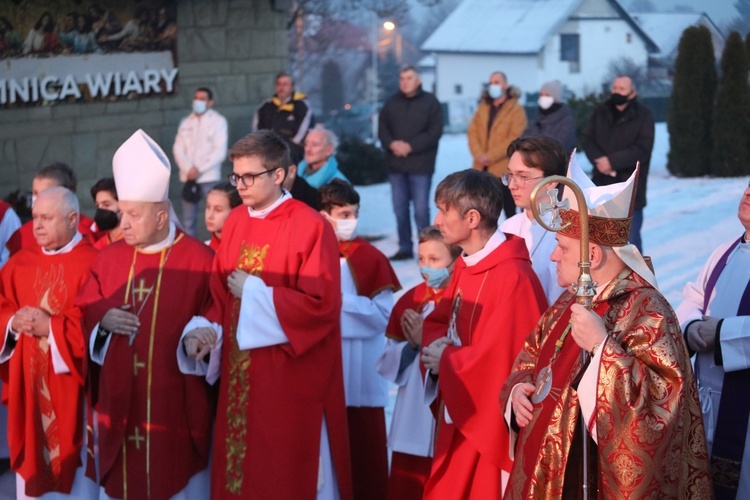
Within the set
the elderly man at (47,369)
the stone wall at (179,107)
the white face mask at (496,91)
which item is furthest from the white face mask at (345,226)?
the stone wall at (179,107)

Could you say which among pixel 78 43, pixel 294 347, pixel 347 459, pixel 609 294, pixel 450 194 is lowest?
pixel 347 459

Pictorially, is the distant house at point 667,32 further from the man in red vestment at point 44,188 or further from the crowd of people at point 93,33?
the man in red vestment at point 44,188

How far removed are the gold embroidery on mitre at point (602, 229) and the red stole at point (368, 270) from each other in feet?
7.49

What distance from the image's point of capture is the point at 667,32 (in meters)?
17.2

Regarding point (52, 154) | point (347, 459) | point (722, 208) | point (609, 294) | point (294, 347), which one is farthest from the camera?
point (722, 208)

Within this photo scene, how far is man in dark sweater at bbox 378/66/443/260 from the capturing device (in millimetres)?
11703

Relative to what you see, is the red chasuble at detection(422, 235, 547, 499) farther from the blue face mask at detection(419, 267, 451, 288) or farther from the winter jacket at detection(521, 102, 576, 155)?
the winter jacket at detection(521, 102, 576, 155)

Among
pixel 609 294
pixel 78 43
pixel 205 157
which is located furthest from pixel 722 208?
pixel 609 294

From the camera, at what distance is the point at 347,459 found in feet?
17.1

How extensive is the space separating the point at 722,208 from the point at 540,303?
34.5ft

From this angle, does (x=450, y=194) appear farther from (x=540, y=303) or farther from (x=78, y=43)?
(x=78, y=43)

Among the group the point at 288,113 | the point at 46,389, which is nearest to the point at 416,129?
the point at 288,113

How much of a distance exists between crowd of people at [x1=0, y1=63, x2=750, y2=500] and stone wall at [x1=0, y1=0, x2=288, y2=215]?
5299 millimetres

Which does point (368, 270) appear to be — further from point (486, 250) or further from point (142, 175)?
point (486, 250)
